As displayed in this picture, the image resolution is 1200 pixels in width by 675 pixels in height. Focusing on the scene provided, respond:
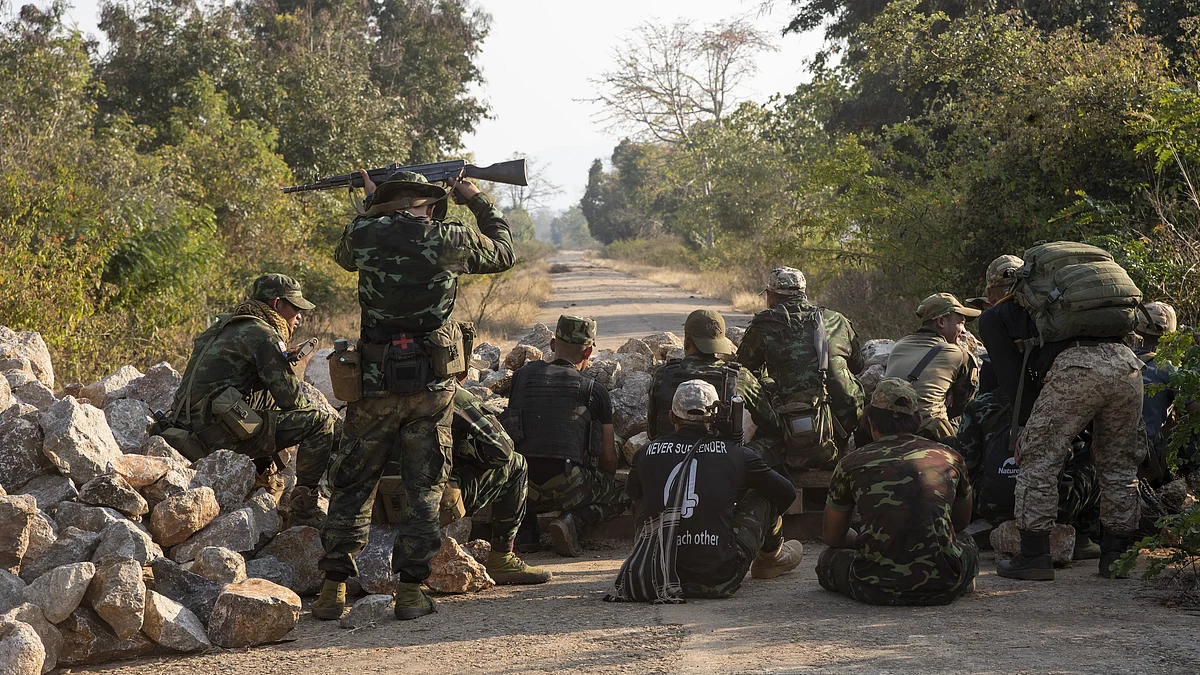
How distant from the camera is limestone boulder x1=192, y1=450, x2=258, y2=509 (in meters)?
5.81

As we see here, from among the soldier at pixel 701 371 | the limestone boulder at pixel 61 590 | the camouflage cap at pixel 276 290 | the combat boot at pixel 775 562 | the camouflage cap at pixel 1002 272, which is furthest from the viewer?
the camouflage cap at pixel 276 290

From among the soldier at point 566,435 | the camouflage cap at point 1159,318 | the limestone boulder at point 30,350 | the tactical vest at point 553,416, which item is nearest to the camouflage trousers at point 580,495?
the soldier at point 566,435

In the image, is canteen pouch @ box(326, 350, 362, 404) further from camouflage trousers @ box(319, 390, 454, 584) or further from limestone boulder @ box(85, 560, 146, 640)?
limestone boulder @ box(85, 560, 146, 640)

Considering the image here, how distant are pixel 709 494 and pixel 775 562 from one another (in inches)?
35.1

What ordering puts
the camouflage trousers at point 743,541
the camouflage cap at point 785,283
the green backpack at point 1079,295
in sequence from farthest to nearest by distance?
the camouflage cap at point 785,283 < the camouflage trousers at point 743,541 < the green backpack at point 1079,295

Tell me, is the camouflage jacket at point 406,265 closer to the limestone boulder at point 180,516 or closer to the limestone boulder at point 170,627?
the limestone boulder at point 180,516

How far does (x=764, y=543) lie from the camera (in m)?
5.73

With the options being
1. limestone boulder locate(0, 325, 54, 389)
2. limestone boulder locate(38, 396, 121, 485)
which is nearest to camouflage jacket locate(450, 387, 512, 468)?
limestone boulder locate(38, 396, 121, 485)

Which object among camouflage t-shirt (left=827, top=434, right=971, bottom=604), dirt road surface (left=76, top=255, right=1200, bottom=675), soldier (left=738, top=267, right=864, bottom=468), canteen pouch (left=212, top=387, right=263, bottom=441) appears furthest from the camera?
soldier (left=738, top=267, right=864, bottom=468)

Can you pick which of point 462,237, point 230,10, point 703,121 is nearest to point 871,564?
point 462,237

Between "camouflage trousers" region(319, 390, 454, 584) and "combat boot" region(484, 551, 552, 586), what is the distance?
74 cm

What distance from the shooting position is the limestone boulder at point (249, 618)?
4.66 m

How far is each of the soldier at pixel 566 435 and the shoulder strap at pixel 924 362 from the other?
6.07 feet

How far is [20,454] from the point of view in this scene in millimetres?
5566
